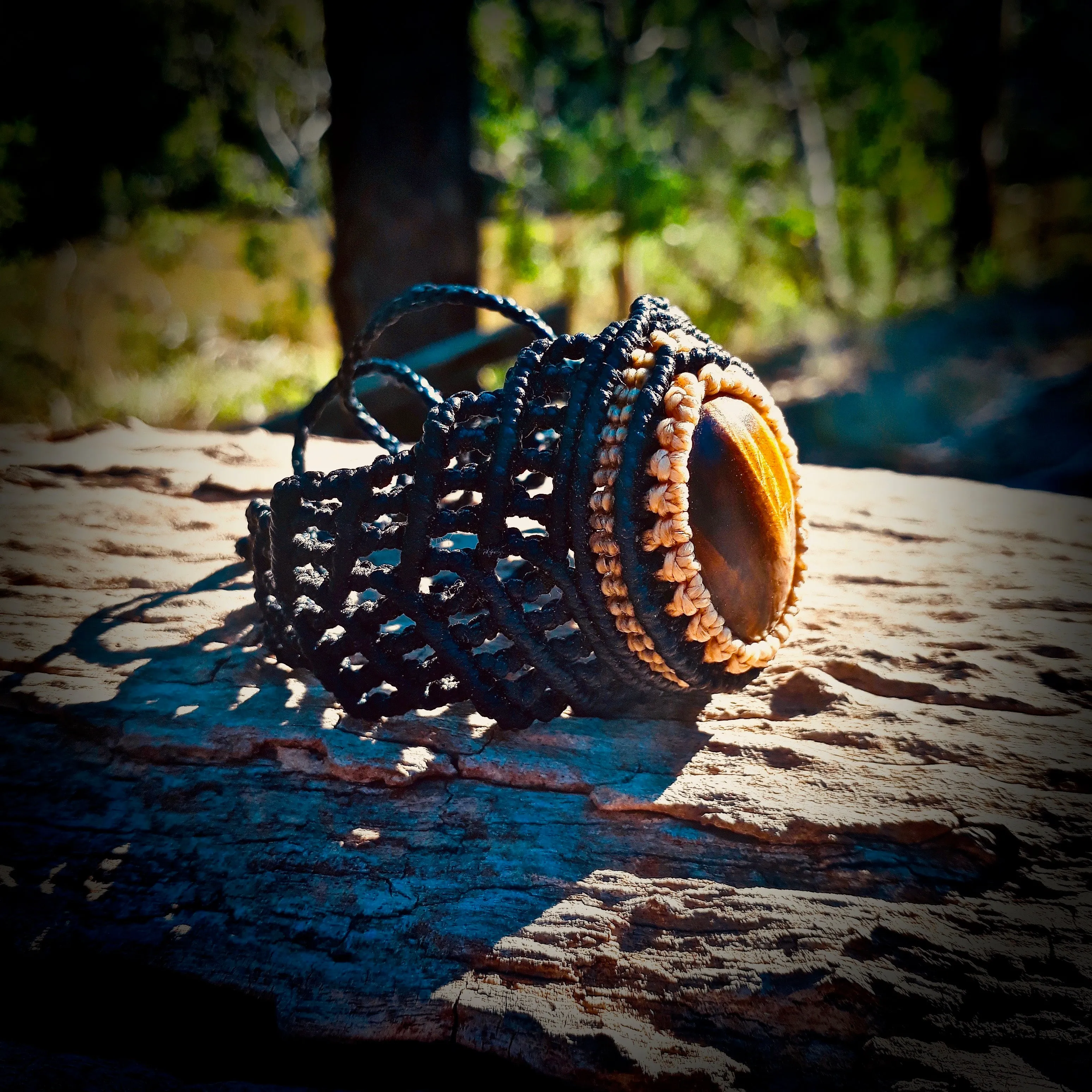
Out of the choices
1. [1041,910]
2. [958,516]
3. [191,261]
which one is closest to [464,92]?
[958,516]

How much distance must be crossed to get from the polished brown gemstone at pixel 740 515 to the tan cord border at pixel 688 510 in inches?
1.2

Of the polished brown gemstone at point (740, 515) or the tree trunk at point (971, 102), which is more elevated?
the tree trunk at point (971, 102)

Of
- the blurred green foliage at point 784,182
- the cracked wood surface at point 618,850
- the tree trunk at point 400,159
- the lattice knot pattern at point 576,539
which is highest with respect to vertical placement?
the blurred green foliage at point 784,182

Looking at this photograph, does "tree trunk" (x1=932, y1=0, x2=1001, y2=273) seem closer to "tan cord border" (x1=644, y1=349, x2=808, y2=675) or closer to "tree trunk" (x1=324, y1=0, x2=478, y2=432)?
"tree trunk" (x1=324, y1=0, x2=478, y2=432)

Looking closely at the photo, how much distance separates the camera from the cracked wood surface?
1.20m

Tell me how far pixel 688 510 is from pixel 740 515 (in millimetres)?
132

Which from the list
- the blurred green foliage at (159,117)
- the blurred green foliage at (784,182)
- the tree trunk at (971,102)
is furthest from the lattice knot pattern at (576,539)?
the tree trunk at (971,102)

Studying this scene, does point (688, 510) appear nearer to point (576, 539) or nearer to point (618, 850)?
point (576, 539)

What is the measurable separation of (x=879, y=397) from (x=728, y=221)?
3.94 meters

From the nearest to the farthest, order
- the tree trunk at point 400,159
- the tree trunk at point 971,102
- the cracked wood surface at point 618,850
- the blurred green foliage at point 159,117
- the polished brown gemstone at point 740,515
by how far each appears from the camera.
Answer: the cracked wood surface at point 618,850
the polished brown gemstone at point 740,515
the tree trunk at point 400,159
the tree trunk at point 971,102
the blurred green foliage at point 159,117

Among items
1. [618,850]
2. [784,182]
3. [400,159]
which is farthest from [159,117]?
[618,850]

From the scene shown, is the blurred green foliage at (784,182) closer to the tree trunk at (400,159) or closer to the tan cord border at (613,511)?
the tree trunk at (400,159)

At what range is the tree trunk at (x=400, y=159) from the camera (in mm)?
4426

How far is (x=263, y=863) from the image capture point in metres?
1.43
